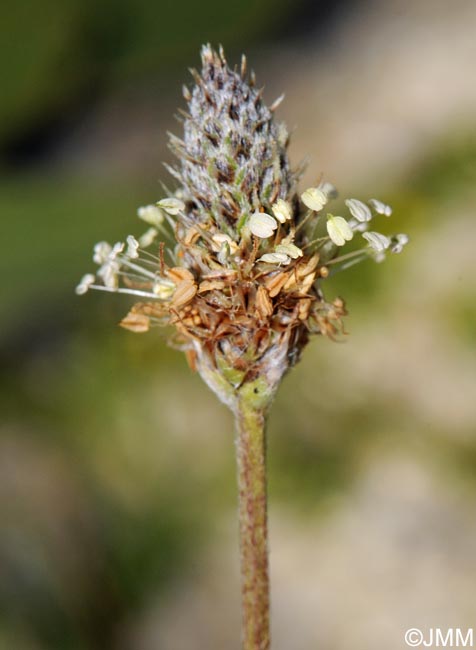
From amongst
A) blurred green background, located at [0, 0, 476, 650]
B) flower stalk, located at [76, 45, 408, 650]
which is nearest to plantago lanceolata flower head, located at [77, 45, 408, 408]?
flower stalk, located at [76, 45, 408, 650]

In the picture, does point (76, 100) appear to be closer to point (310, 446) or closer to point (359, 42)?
point (359, 42)

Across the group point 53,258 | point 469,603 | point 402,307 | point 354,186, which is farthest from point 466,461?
point 53,258
